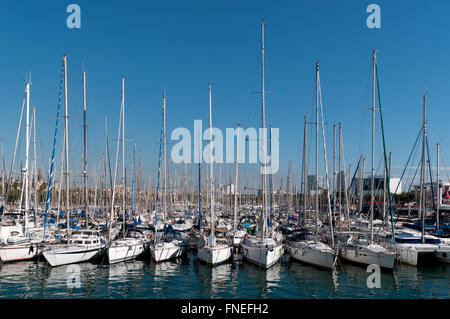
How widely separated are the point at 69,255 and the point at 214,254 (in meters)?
11.7

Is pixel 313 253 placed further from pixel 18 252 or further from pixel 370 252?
pixel 18 252

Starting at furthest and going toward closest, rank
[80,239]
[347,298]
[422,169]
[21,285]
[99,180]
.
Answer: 1. [99,180]
2. [422,169]
3. [80,239]
4. [21,285]
5. [347,298]

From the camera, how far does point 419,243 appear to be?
34656mm

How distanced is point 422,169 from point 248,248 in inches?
830

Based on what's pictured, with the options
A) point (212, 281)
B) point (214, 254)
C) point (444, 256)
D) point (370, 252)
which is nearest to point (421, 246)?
point (444, 256)

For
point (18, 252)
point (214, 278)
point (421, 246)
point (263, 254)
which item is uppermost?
point (18, 252)

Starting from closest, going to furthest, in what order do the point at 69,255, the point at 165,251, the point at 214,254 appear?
the point at 69,255, the point at 214,254, the point at 165,251

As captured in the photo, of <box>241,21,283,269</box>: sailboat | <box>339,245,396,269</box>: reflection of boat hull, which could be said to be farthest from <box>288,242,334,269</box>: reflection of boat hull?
<box>339,245,396,269</box>: reflection of boat hull

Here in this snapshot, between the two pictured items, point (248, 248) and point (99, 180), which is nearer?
point (248, 248)

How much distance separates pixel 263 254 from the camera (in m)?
29.0

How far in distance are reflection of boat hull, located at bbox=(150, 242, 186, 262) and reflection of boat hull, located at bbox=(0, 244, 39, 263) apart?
10.0 meters

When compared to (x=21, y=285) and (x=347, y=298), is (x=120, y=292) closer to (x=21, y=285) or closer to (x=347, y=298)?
(x=21, y=285)
